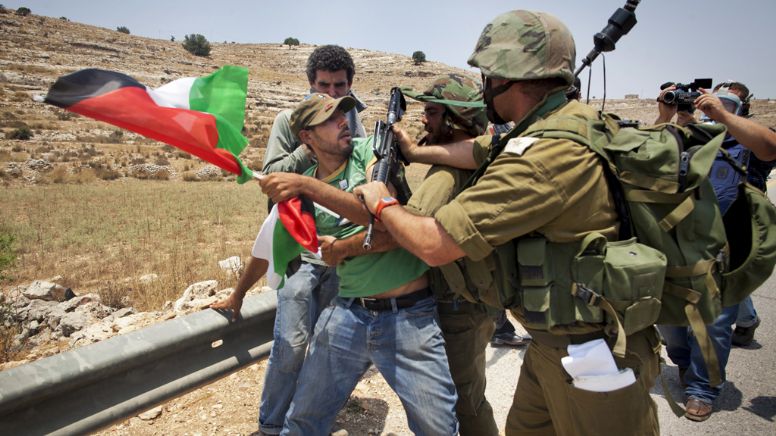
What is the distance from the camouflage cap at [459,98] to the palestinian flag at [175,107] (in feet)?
3.08

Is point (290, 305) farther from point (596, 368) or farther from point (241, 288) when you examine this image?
point (596, 368)

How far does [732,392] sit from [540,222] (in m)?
3.25

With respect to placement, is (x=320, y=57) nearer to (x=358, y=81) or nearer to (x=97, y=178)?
(x=97, y=178)

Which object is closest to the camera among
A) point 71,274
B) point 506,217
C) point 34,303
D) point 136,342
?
point 506,217

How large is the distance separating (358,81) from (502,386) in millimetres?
73854

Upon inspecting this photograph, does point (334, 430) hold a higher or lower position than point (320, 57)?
lower

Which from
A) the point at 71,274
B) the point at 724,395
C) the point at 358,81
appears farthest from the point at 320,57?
the point at 358,81

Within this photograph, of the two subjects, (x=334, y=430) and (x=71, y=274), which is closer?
(x=334, y=430)

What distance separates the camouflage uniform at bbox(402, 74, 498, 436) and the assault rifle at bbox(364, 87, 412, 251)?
0.10 metres

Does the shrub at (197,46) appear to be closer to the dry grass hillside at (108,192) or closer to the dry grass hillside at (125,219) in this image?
the dry grass hillside at (108,192)

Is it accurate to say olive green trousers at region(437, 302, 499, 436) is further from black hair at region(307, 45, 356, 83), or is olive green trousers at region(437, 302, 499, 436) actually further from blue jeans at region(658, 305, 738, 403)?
black hair at region(307, 45, 356, 83)

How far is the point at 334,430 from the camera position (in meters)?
3.21

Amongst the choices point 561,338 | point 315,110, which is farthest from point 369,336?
point 315,110

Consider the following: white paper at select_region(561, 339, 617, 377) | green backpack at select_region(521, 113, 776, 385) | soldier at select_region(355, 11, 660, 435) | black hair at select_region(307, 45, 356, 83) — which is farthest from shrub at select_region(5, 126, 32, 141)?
white paper at select_region(561, 339, 617, 377)
